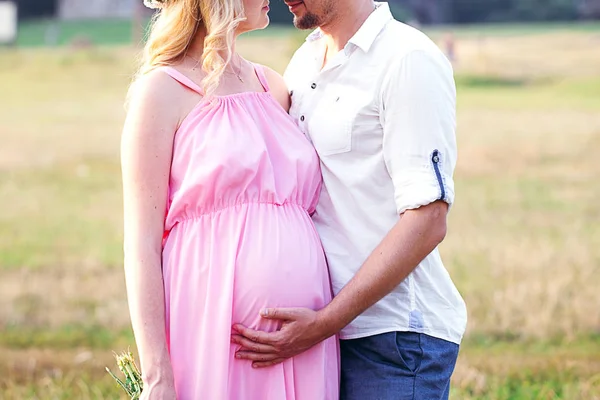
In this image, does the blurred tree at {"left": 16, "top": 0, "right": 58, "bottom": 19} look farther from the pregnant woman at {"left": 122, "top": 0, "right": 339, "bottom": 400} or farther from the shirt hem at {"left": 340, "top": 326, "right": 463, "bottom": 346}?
the shirt hem at {"left": 340, "top": 326, "right": 463, "bottom": 346}

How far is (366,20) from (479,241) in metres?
5.24

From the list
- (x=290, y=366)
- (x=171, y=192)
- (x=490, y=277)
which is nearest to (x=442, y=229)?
(x=290, y=366)

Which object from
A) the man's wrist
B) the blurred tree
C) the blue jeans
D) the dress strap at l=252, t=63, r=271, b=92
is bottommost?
the blurred tree

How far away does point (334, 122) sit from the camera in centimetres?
255

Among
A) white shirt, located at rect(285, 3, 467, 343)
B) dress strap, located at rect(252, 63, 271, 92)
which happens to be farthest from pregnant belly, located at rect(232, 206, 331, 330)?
dress strap, located at rect(252, 63, 271, 92)

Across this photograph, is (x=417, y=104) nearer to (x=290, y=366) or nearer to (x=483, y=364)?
(x=290, y=366)

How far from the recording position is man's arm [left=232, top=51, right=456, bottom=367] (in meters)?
2.38

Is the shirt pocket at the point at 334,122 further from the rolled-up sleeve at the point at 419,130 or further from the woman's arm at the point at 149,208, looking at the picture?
the woman's arm at the point at 149,208

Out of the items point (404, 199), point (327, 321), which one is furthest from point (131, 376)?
point (404, 199)

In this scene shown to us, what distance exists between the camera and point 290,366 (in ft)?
8.11

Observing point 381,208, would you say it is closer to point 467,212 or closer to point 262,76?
point 262,76

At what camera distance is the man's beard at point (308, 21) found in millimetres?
2717

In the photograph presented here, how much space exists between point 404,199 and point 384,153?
135 mm

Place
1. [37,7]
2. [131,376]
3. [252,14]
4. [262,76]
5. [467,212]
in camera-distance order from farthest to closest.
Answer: [37,7]
[467,212]
[262,76]
[252,14]
[131,376]
